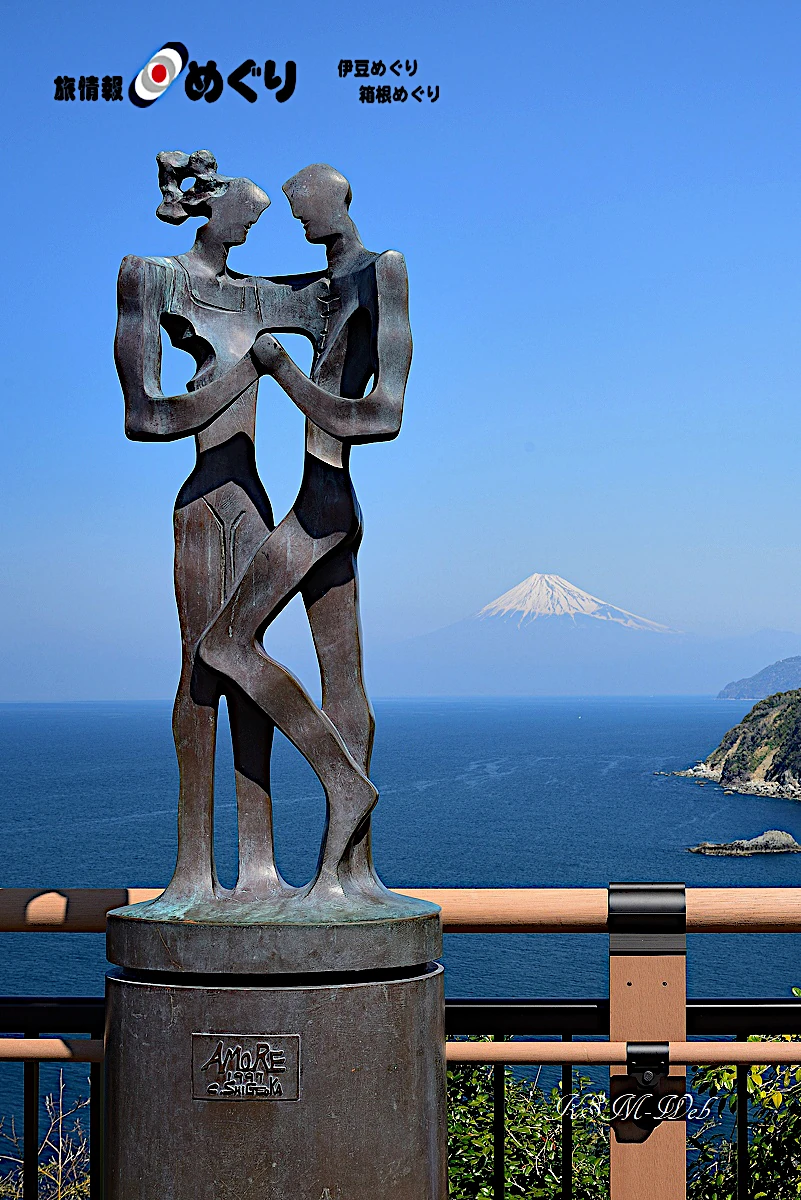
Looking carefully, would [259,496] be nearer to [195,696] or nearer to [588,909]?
[195,696]

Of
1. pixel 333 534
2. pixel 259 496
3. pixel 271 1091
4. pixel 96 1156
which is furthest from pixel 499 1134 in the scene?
pixel 259 496

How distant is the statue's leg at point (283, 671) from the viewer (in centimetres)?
320

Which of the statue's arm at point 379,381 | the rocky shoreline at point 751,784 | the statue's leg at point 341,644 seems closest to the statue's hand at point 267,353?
the statue's arm at point 379,381

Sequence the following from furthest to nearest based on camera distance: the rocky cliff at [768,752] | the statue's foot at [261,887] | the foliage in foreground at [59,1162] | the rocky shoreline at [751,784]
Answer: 1. the rocky shoreline at [751,784]
2. the rocky cliff at [768,752]
3. the foliage in foreground at [59,1162]
4. the statue's foot at [261,887]

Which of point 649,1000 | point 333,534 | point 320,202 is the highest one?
point 320,202

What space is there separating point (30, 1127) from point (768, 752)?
92433mm

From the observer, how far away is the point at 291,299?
337 centimetres

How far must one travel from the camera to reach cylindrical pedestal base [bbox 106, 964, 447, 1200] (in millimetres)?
2873

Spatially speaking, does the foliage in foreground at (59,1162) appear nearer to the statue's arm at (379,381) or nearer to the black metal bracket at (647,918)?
the black metal bracket at (647,918)

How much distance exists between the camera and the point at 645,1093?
3.28m

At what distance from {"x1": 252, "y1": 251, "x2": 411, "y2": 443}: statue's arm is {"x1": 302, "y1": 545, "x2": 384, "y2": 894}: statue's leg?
326 millimetres

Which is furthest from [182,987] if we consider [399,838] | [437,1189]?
[399,838]

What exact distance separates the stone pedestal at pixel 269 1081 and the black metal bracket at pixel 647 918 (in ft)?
1.82

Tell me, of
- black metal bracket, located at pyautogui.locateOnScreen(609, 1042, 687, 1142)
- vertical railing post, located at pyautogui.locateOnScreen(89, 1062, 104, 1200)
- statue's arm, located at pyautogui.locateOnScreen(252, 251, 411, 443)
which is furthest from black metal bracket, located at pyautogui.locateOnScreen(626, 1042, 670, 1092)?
statue's arm, located at pyautogui.locateOnScreen(252, 251, 411, 443)
